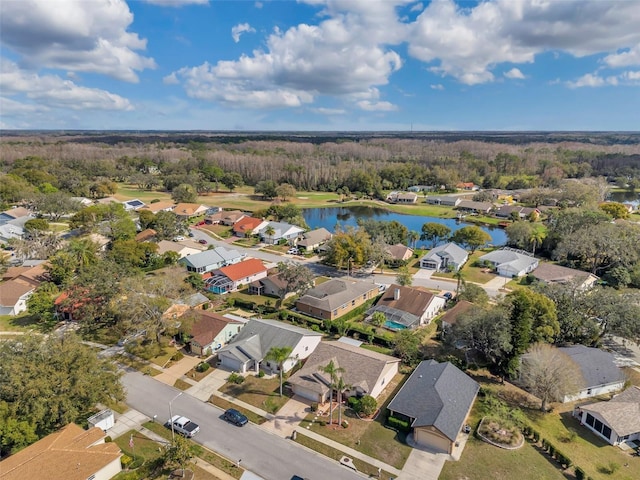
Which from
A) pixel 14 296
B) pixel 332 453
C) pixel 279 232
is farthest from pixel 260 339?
pixel 279 232

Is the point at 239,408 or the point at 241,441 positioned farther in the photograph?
the point at 239,408

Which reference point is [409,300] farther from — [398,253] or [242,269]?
[242,269]

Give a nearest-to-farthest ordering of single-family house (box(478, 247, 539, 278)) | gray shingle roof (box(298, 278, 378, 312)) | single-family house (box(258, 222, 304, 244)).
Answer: gray shingle roof (box(298, 278, 378, 312)) < single-family house (box(478, 247, 539, 278)) < single-family house (box(258, 222, 304, 244))

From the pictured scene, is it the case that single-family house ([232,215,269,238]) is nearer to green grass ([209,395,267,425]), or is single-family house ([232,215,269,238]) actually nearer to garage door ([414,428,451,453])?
green grass ([209,395,267,425])

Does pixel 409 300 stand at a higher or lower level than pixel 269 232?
lower

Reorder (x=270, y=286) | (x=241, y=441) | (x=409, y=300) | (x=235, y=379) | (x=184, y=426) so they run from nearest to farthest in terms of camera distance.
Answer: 1. (x=241, y=441)
2. (x=184, y=426)
3. (x=235, y=379)
4. (x=409, y=300)
5. (x=270, y=286)

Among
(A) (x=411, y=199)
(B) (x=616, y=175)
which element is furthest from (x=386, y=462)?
(B) (x=616, y=175)

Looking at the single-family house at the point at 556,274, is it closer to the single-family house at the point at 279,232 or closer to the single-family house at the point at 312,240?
the single-family house at the point at 312,240

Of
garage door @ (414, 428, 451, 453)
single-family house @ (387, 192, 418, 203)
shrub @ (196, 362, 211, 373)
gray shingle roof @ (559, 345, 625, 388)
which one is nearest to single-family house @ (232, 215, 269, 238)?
shrub @ (196, 362, 211, 373)
